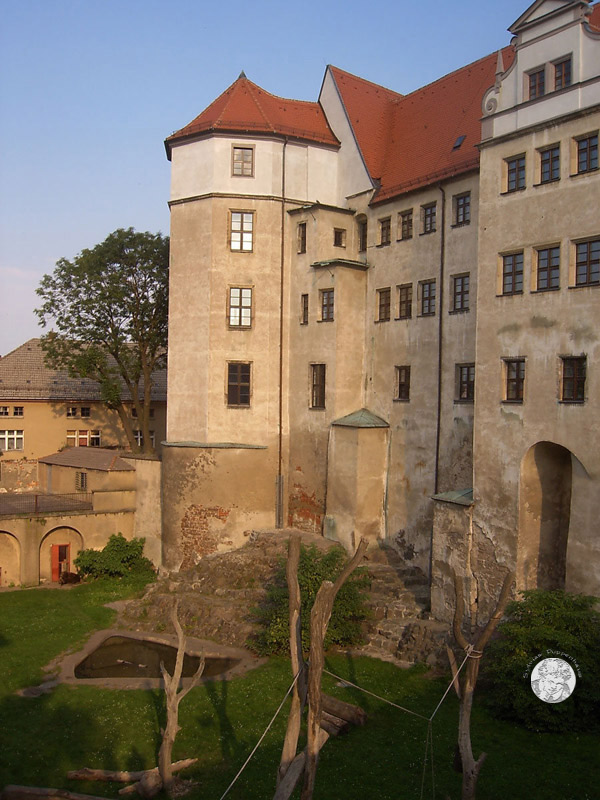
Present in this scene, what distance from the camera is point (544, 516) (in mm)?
21562

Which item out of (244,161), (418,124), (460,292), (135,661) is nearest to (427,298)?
(460,292)

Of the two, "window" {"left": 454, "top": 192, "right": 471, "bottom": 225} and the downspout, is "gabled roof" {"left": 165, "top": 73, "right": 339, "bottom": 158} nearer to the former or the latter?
the downspout

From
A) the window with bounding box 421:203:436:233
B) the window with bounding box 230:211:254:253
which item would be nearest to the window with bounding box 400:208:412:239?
the window with bounding box 421:203:436:233

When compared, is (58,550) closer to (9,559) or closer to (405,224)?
(9,559)

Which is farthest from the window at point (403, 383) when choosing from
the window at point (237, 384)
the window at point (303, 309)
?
the window at point (237, 384)

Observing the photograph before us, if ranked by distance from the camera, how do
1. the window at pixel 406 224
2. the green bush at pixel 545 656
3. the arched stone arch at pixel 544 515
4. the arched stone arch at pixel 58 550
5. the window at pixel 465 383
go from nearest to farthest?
the green bush at pixel 545 656 < the arched stone arch at pixel 544 515 < the window at pixel 465 383 < the window at pixel 406 224 < the arched stone arch at pixel 58 550

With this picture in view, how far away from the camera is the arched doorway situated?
2114cm

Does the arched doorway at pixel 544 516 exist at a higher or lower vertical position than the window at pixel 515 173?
lower

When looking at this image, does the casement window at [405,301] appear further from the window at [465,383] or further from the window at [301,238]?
the window at [301,238]

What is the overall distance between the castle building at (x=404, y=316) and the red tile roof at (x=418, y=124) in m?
0.11

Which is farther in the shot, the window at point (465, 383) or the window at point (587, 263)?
the window at point (465, 383)

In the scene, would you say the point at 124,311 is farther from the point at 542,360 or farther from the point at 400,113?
the point at 542,360

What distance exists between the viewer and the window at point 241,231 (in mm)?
31500

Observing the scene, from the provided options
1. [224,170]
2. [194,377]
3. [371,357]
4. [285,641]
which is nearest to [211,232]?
[224,170]
